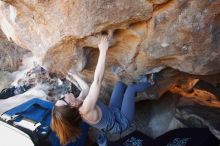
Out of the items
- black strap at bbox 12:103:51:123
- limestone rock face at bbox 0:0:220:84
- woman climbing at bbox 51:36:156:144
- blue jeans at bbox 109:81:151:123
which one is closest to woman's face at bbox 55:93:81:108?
woman climbing at bbox 51:36:156:144

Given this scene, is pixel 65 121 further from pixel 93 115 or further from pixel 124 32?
pixel 124 32

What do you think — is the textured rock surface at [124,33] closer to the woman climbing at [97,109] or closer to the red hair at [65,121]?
the woman climbing at [97,109]

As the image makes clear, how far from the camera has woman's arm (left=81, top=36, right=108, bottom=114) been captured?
120 inches

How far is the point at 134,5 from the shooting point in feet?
9.11

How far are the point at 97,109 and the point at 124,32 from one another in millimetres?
705

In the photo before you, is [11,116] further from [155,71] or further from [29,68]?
[29,68]

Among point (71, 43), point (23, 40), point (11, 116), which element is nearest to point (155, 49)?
point (71, 43)

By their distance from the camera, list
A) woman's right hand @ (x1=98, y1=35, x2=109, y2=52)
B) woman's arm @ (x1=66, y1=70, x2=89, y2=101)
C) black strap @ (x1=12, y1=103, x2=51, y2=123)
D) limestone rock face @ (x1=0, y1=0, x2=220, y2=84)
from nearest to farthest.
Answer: limestone rock face @ (x1=0, y1=0, x2=220, y2=84)
woman's right hand @ (x1=98, y1=35, x2=109, y2=52)
woman's arm @ (x1=66, y1=70, x2=89, y2=101)
black strap @ (x1=12, y1=103, x2=51, y2=123)

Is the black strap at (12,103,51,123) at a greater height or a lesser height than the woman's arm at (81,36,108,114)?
lesser

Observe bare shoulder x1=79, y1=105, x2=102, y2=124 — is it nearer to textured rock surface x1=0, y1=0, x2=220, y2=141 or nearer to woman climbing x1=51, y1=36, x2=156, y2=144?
woman climbing x1=51, y1=36, x2=156, y2=144

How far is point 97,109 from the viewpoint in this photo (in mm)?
3328

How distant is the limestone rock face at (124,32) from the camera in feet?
9.14

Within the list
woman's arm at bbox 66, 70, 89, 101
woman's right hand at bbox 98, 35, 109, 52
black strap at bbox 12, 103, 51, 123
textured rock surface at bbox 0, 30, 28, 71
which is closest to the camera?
woman's right hand at bbox 98, 35, 109, 52

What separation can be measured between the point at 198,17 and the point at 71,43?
103cm
